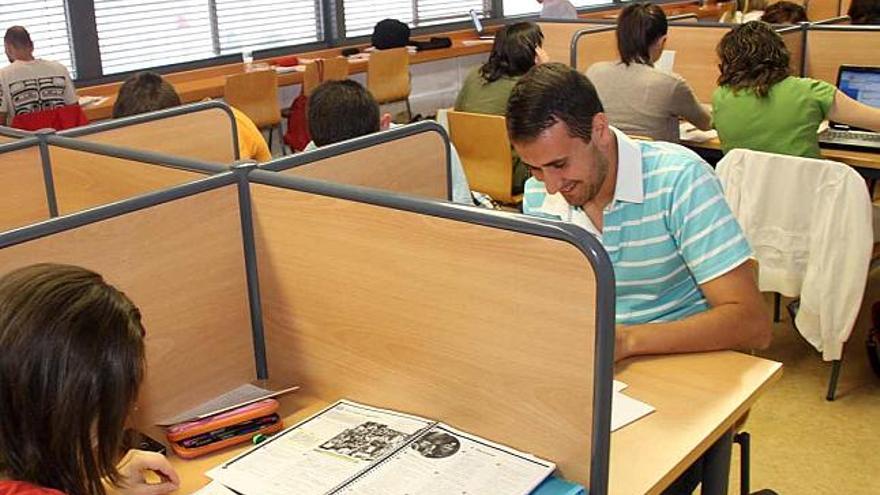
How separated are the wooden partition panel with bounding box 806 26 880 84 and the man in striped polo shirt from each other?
267 centimetres

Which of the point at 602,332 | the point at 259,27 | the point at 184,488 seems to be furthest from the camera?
the point at 259,27

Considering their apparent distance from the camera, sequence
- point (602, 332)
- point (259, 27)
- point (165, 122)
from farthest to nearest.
A: point (259, 27)
point (165, 122)
point (602, 332)

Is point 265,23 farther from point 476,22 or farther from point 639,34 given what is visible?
point 639,34

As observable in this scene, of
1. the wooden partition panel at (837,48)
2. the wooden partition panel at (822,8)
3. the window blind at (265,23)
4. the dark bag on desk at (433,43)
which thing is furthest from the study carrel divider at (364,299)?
the wooden partition panel at (822,8)

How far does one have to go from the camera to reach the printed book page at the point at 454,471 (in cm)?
133

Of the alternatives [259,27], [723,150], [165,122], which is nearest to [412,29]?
[259,27]

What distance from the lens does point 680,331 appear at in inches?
70.4

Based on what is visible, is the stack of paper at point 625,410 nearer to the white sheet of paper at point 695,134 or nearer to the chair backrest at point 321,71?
the white sheet of paper at point 695,134

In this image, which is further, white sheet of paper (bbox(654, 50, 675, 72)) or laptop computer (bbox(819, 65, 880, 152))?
white sheet of paper (bbox(654, 50, 675, 72))

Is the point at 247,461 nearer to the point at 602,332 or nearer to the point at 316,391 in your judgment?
the point at 316,391

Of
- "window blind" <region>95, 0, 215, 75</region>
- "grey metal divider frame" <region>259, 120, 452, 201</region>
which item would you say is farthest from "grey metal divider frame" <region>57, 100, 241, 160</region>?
"window blind" <region>95, 0, 215, 75</region>

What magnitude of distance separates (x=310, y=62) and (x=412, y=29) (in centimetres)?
163

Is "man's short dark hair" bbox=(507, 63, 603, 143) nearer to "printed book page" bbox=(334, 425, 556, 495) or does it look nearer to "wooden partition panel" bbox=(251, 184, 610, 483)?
"wooden partition panel" bbox=(251, 184, 610, 483)

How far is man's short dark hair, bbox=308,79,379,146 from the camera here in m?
2.92
